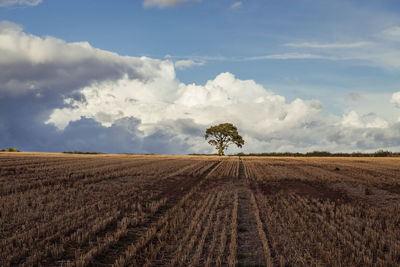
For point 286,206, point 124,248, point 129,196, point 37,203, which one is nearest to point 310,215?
point 286,206

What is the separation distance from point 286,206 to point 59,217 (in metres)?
9.59

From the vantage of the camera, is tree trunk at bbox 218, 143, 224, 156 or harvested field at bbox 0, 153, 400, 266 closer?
harvested field at bbox 0, 153, 400, 266

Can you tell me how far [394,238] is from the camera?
873 centimetres

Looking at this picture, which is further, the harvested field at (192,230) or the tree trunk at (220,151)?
the tree trunk at (220,151)

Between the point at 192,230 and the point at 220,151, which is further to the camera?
the point at 220,151

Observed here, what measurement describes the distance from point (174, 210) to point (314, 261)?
21.3ft

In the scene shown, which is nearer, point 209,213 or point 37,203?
point 209,213

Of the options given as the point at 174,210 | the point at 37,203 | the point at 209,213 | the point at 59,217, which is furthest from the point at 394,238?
the point at 37,203

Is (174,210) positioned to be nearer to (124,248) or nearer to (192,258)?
(124,248)

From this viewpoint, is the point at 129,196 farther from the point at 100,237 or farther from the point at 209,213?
the point at 100,237

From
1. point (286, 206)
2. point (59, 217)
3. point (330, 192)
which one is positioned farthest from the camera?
→ point (330, 192)

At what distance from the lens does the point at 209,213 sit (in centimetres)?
1166

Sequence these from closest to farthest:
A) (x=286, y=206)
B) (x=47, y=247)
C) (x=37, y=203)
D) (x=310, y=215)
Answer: (x=47, y=247) < (x=310, y=215) < (x=37, y=203) < (x=286, y=206)

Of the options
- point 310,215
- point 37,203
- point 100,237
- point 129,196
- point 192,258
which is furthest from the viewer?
point 129,196
